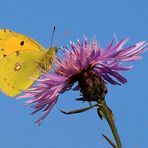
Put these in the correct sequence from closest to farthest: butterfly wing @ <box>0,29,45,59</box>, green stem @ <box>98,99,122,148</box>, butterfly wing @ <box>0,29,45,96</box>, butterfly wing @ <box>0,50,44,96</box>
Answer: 1. green stem @ <box>98,99,122,148</box>
2. butterfly wing @ <box>0,50,44,96</box>
3. butterfly wing @ <box>0,29,45,96</box>
4. butterfly wing @ <box>0,29,45,59</box>

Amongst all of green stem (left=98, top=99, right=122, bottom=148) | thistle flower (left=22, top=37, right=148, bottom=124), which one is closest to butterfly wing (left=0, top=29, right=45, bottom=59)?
thistle flower (left=22, top=37, right=148, bottom=124)

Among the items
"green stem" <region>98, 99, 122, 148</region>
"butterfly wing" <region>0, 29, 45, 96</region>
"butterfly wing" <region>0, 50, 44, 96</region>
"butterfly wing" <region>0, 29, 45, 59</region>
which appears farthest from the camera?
"butterfly wing" <region>0, 29, 45, 59</region>

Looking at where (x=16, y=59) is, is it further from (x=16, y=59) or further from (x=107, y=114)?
(x=107, y=114)

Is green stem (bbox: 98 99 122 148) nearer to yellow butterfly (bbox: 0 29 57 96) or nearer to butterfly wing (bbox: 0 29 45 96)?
yellow butterfly (bbox: 0 29 57 96)

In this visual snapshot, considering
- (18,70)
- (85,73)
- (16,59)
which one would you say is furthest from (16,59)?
(85,73)

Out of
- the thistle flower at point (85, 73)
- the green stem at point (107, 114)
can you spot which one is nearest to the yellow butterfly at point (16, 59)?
the thistle flower at point (85, 73)

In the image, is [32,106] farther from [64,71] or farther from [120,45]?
[120,45]

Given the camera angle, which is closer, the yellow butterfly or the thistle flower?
the thistle flower

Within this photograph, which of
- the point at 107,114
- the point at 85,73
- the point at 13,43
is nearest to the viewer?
the point at 107,114

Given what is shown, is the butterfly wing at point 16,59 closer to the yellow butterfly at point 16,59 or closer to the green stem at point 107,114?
the yellow butterfly at point 16,59
